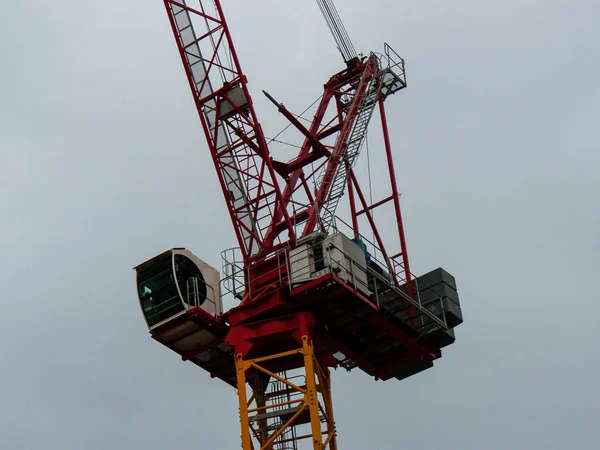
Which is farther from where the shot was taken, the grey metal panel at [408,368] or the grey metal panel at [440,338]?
the grey metal panel at [408,368]

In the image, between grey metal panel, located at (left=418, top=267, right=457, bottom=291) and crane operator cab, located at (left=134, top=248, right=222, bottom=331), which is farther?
grey metal panel, located at (left=418, top=267, right=457, bottom=291)

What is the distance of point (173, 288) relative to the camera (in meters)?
57.7

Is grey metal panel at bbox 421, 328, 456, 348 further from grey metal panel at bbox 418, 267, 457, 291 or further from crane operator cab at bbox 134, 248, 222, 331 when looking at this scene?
crane operator cab at bbox 134, 248, 222, 331

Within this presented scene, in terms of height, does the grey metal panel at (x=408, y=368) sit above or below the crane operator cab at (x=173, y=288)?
below

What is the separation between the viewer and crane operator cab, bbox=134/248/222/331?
57531 millimetres

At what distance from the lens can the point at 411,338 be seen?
194ft

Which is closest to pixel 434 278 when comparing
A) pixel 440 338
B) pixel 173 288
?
pixel 440 338

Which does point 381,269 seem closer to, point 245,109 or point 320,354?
point 320,354

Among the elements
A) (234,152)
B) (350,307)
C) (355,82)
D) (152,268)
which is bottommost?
(350,307)

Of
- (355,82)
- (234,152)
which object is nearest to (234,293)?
(234,152)

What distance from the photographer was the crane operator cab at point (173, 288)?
189ft

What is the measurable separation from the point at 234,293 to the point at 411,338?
26.8ft

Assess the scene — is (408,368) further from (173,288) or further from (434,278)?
(173,288)

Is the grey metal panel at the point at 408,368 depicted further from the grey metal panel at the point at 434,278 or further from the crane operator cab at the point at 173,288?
the crane operator cab at the point at 173,288
